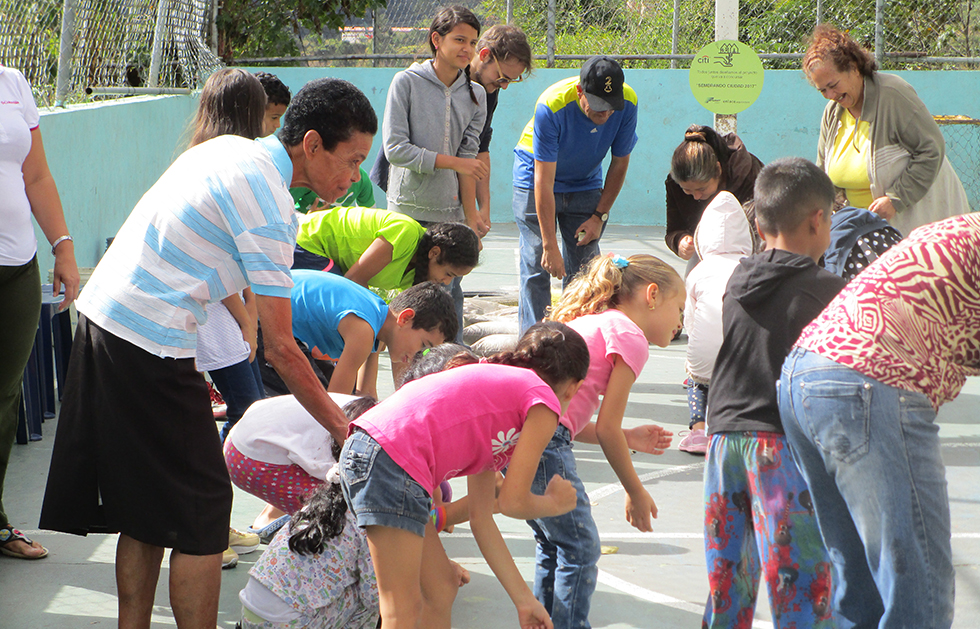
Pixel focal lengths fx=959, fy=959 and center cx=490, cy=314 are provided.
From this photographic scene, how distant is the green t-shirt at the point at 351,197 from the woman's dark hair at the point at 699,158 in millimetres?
1781

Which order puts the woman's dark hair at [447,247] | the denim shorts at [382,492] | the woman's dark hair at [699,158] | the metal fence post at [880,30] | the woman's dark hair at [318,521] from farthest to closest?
1. the metal fence post at [880,30]
2. the woman's dark hair at [699,158]
3. the woman's dark hair at [447,247]
4. the woman's dark hair at [318,521]
5. the denim shorts at [382,492]

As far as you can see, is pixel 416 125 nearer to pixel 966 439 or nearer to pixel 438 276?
pixel 438 276

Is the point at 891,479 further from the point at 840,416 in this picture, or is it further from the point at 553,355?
the point at 553,355

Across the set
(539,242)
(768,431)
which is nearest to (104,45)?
(539,242)

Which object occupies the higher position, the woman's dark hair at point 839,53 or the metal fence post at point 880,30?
the metal fence post at point 880,30

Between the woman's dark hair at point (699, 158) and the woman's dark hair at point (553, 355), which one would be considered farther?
the woman's dark hair at point (699, 158)

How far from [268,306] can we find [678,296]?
4.63ft

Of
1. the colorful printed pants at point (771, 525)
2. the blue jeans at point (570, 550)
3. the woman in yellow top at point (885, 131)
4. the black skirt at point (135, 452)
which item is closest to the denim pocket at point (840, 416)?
the colorful printed pants at point (771, 525)

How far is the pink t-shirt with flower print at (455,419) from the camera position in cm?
224

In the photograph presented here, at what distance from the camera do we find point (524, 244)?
5598 millimetres

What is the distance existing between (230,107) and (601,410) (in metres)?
1.70

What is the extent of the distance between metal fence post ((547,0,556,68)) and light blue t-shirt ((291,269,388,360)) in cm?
886

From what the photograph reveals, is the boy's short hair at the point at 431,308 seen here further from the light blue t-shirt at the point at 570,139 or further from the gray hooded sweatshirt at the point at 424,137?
the light blue t-shirt at the point at 570,139

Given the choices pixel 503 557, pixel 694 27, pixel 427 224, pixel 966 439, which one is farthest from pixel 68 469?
pixel 694 27
